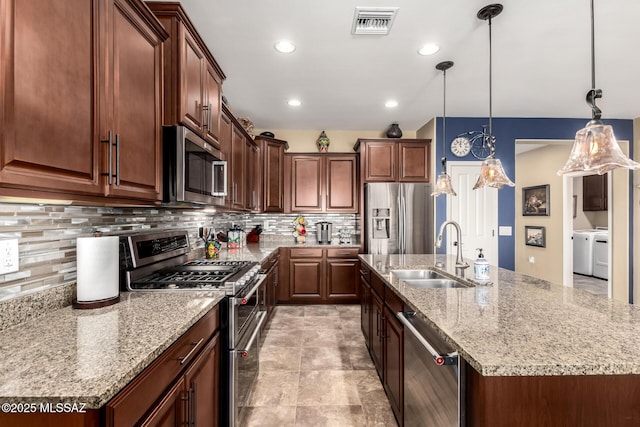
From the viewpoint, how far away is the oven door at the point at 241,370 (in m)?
1.59

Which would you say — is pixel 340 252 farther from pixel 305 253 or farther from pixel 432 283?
pixel 432 283

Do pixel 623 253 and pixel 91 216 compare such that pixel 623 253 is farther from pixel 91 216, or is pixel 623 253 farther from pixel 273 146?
pixel 91 216

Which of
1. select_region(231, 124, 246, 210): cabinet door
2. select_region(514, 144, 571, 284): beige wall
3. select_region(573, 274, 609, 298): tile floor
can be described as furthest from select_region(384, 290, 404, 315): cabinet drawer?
select_region(573, 274, 609, 298): tile floor

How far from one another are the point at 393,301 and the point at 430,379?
→ 61cm

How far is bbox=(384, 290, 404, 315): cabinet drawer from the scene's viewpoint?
65.2 inches

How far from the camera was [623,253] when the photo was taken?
4301mm

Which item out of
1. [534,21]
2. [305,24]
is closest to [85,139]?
[305,24]

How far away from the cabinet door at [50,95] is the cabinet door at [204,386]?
780mm

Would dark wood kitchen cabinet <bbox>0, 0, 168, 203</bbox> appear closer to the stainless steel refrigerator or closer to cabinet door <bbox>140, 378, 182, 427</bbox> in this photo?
cabinet door <bbox>140, 378, 182, 427</bbox>

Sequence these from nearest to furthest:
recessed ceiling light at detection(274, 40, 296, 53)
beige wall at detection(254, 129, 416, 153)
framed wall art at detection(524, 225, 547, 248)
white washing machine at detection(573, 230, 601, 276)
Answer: recessed ceiling light at detection(274, 40, 296, 53), beige wall at detection(254, 129, 416, 153), framed wall art at detection(524, 225, 547, 248), white washing machine at detection(573, 230, 601, 276)

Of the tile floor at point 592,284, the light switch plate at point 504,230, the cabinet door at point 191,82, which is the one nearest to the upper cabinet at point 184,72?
the cabinet door at point 191,82

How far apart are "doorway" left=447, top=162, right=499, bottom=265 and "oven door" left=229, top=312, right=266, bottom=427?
3.25m

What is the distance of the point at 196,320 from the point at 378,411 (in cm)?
147

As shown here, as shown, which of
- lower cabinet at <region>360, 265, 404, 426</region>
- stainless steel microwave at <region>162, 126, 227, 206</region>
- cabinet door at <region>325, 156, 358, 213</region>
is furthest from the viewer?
cabinet door at <region>325, 156, 358, 213</region>
